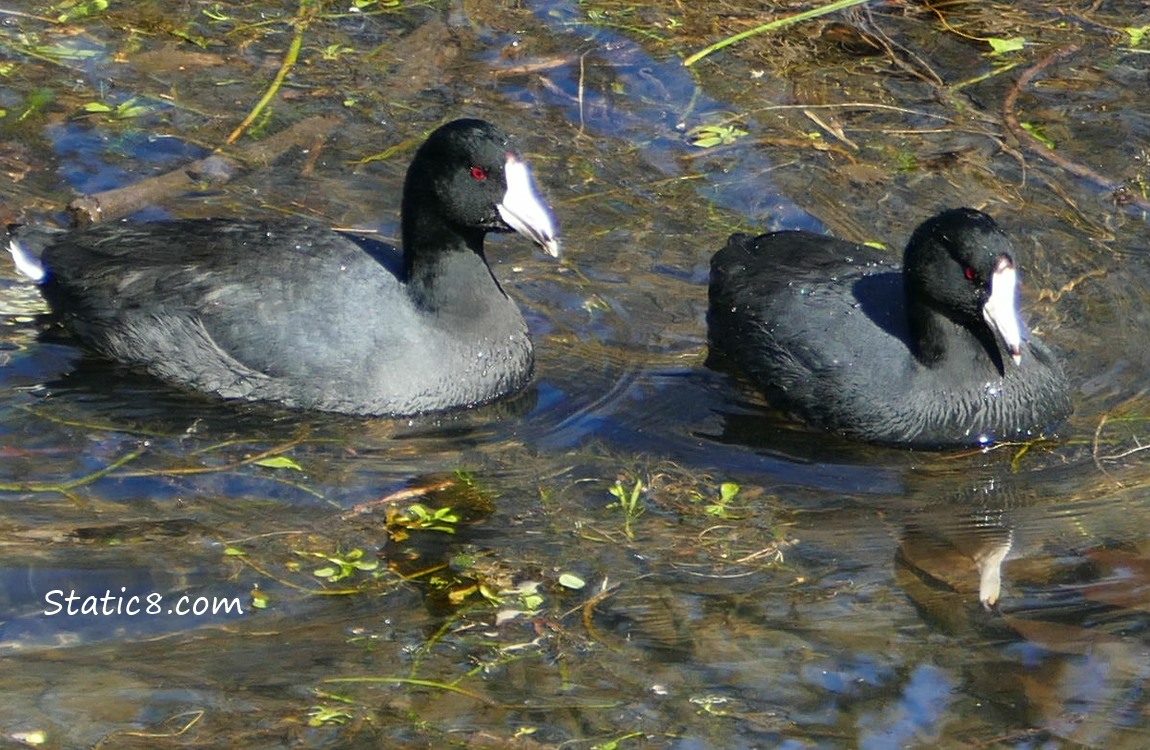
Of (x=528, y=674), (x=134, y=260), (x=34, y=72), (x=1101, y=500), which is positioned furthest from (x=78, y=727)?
(x=34, y=72)

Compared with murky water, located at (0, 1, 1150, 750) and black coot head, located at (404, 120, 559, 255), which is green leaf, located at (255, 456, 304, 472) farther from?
black coot head, located at (404, 120, 559, 255)

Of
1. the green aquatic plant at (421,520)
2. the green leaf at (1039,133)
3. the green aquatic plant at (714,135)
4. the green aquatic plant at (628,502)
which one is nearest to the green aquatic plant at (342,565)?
the green aquatic plant at (421,520)

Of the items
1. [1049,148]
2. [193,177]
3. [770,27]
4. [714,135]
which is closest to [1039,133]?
[1049,148]

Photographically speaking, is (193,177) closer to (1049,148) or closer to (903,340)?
(903,340)

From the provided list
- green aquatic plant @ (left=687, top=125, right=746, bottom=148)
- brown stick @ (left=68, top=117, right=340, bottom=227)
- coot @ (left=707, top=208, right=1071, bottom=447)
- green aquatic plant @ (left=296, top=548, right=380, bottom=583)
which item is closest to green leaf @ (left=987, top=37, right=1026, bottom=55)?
green aquatic plant @ (left=687, top=125, right=746, bottom=148)

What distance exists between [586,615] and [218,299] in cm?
187

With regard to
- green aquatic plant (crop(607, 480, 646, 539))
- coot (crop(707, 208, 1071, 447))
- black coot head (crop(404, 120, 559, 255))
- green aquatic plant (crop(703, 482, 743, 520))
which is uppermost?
black coot head (crop(404, 120, 559, 255))

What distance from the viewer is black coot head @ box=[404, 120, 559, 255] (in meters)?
5.30

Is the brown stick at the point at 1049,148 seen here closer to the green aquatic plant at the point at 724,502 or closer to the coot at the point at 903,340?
the coot at the point at 903,340

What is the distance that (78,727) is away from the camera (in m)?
3.70

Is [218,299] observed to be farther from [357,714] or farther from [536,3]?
[536,3]

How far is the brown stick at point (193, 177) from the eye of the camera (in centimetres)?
620

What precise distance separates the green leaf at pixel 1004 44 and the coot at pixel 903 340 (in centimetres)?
207

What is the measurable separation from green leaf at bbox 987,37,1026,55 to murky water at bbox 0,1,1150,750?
48 millimetres
